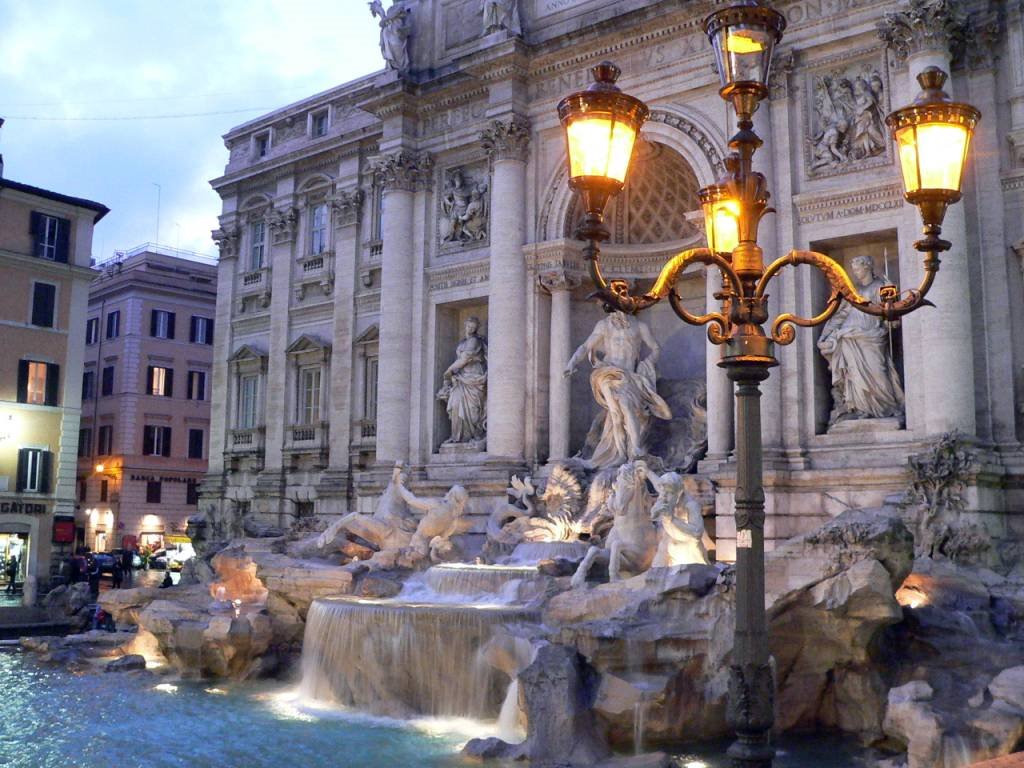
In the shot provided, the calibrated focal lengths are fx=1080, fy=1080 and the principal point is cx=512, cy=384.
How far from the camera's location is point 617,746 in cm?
1245

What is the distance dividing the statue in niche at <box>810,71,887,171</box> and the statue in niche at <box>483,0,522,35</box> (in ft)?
23.0

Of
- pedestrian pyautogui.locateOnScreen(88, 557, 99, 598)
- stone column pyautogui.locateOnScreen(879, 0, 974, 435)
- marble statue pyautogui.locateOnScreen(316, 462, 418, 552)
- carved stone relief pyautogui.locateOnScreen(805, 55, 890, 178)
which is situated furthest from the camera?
pedestrian pyautogui.locateOnScreen(88, 557, 99, 598)

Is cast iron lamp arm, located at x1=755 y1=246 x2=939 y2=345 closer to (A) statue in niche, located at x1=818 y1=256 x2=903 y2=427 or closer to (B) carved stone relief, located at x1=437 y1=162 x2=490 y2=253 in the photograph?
(A) statue in niche, located at x1=818 y1=256 x2=903 y2=427

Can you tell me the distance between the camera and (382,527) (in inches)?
797

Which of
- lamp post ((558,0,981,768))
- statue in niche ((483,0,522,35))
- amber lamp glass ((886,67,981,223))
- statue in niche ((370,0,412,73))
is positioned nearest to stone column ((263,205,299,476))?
statue in niche ((370,0,412,73))

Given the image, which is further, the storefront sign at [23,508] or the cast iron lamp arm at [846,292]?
the storefront sign at [23,508]

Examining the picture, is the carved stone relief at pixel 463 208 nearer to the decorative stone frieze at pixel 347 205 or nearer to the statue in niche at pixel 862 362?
the decorative stone frieze at pixel 347 205

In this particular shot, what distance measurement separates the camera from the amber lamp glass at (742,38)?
309 inches

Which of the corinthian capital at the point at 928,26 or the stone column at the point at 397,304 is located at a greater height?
the corinthian capital at the point at 928,26

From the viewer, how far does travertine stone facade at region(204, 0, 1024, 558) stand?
1703 cm

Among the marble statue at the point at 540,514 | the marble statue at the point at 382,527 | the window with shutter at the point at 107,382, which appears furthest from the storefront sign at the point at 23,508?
the marble statue at the point at 540,514

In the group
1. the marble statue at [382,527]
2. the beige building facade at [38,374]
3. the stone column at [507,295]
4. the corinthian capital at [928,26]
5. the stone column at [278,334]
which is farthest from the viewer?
the beige building facade at [38,374]

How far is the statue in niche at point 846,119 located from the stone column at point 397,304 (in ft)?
30.7

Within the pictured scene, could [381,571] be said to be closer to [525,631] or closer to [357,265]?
[525,631]
